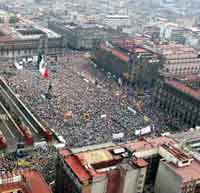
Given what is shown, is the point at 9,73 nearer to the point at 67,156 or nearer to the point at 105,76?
the point at 105,76

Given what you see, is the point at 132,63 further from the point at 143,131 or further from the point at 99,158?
the point at 99,158

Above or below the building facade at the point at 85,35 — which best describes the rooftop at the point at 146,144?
below

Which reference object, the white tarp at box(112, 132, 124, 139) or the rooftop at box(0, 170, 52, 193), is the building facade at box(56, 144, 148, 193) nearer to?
the rooftop at box(0, 170, 52, 193)

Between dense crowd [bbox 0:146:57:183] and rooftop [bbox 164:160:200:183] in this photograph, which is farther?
dense crowd [bbox 0:146:57:183]

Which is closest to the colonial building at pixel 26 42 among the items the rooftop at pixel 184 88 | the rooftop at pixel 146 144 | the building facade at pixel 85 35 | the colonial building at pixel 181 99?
the building facade at pixel 85 35

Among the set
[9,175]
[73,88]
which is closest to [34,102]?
[73,88]

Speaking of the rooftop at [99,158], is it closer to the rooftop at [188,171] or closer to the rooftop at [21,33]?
the rooftop at [188,171]

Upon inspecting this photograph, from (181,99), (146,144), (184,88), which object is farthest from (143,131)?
(184,88)

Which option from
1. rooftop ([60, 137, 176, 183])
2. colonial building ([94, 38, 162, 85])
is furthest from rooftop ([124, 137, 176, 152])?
colonial building ([94, 38, 162, 85])

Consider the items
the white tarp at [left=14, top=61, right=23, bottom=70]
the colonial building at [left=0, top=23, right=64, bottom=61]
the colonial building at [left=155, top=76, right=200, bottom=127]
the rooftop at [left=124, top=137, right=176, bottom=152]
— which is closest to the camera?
the rooftop at [left=124, top=137, right=176, bottom=152]
